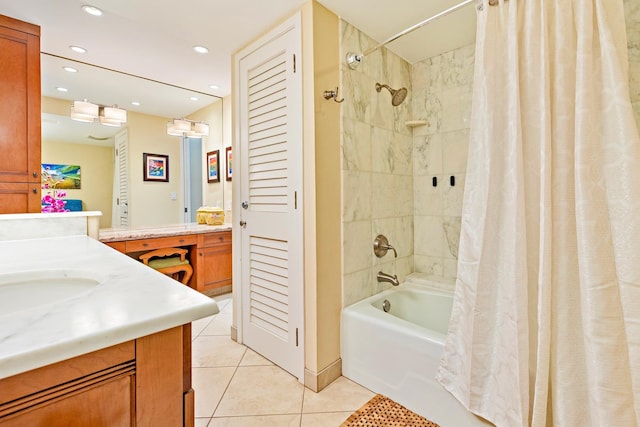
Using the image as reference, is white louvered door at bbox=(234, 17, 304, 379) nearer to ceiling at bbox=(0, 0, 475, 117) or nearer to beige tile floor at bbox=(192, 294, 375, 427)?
beige tile floor at bbox=(192, 294, 375, 427)

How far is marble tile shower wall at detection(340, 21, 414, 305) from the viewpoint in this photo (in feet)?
6.29

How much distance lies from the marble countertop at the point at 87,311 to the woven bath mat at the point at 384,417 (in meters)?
1.23

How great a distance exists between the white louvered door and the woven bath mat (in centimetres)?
43

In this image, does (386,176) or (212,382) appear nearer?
(212,382)

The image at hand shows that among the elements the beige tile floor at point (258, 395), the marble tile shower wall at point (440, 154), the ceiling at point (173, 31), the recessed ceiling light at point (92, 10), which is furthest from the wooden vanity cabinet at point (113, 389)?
the recessed ceiling light at point (92, 10)

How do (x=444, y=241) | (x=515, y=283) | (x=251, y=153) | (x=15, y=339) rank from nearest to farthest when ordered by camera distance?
1. (x=15, y=339)
2. (x=515, y=283)
3. (x=251, y=153)
4. (x=444, y=241)

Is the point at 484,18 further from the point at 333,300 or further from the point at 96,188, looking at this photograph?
the point at 96,188

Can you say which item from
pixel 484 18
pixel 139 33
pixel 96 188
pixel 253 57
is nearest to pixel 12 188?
pixel 96 188

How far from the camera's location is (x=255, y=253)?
2.16 meters

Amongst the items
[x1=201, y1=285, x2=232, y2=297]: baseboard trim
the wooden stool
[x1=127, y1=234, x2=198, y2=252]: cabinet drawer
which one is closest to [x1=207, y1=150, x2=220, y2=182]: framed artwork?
[x1=127, y1=234, x2=198, y2=252]: cabinet drawer

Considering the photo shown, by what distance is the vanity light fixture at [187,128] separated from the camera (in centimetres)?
326

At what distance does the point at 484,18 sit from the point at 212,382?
2415 mm

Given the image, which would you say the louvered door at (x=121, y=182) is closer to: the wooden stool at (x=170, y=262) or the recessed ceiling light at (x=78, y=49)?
the wooden stool at (x=170, y=262)

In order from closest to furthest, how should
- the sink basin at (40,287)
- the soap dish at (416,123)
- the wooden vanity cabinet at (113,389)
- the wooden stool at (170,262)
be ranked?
the wooden vanity cabinet at (113,389) < the sink basin at (40,287) < the soap dish at (416,123) < the wooden stool at (170,262)
